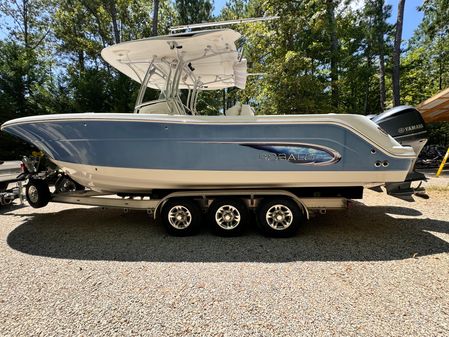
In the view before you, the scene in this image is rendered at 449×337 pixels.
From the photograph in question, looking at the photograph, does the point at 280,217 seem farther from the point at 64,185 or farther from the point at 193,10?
the point at 193,10

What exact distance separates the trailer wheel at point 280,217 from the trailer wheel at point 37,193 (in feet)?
12.3

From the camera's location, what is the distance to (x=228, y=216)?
159 inches

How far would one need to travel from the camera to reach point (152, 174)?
13.3 feet

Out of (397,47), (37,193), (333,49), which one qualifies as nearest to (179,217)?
(37,193)

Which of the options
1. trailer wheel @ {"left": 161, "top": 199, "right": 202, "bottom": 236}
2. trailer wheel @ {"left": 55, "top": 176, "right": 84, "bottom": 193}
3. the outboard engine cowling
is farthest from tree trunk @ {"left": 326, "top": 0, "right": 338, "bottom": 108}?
trailer wheel @ {"left": 55, "top": 176, "right": 84, "bottom": 193}

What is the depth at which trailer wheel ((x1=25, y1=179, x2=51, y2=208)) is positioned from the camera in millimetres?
4609

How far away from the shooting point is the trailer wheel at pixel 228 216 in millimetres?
4035

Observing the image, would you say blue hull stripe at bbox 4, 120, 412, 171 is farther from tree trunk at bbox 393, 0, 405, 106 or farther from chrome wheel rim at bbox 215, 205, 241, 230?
tree trunk at bbox 393, 0, 405, 106

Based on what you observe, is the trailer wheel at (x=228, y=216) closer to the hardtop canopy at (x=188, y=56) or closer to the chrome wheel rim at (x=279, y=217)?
the chrome wheel rim at (x=279, y=217)

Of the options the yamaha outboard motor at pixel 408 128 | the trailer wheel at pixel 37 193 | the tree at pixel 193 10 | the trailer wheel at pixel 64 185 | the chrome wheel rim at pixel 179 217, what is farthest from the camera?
the tree at pixel 193 10

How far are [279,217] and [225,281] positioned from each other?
4.89 ft

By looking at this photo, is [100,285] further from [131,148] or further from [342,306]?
[342,306]

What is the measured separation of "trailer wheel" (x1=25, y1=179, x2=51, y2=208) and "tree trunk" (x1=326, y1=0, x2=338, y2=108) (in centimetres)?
1267

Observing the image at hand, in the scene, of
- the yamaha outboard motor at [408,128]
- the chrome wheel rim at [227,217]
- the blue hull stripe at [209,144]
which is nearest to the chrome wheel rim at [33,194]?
the blue hull stripe at [209,144]
